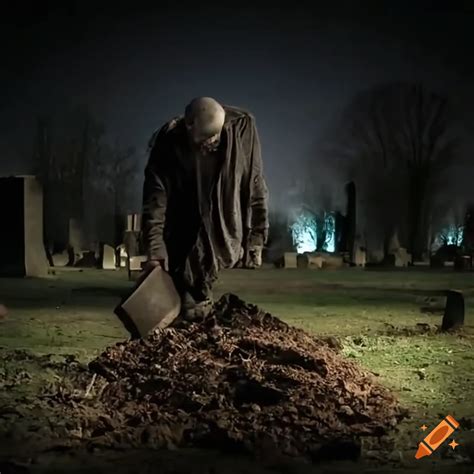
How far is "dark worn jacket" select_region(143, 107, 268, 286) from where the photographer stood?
5.88 metres

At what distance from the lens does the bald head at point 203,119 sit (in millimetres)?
5629

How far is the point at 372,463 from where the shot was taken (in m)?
3.61

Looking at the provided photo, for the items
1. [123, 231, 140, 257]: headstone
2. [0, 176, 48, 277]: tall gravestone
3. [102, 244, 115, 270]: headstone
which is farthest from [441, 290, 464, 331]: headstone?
[102, 244, 115, 270]: headstone

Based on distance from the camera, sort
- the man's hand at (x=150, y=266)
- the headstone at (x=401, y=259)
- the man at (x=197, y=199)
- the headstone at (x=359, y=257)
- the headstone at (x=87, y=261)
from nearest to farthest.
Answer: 1. the man's hand at (x=150, y=266)
2. the man at (x=197, y=199)
3. the headstone at (x=87, y=261)
4. the headstone at (x=359, y=257)
5. the headstone at (x=401, y=259)

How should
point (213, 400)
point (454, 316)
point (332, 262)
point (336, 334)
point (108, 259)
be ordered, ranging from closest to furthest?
point (213, 400), point (336, 334), point (454, 316), point (108, 259), point (332, 262)

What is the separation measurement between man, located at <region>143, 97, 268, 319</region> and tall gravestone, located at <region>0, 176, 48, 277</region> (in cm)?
1053

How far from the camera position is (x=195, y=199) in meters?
5.92

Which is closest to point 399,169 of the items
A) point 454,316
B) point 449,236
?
point 449,236

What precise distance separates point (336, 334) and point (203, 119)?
11.5ft

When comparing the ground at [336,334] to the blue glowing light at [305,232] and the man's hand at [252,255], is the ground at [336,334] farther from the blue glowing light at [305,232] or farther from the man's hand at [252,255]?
the blue glowing light at [305,232]

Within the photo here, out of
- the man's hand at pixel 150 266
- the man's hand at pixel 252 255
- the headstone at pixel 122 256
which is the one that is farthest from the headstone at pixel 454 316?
the headstone at pixel 122 256

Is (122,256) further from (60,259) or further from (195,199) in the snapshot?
(195,199)

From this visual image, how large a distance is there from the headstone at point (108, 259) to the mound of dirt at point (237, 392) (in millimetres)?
14964

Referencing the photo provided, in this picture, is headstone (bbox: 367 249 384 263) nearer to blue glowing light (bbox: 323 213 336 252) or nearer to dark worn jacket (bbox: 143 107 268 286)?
blue glowing light (bbox: 323 213 336 252)
